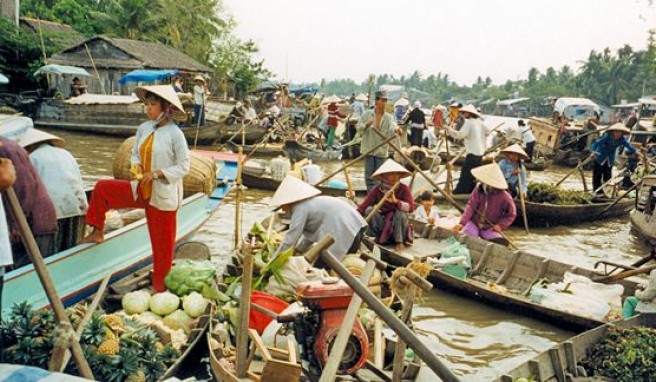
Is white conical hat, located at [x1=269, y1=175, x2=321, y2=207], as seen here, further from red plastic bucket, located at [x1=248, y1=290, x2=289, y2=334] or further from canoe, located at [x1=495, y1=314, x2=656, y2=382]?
canoe, located at [x1=495, y1=314, x2=656, y2=382]

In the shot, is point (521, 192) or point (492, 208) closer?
point (492, 208)

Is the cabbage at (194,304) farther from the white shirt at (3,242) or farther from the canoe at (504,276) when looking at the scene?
the canoe at (504,276)

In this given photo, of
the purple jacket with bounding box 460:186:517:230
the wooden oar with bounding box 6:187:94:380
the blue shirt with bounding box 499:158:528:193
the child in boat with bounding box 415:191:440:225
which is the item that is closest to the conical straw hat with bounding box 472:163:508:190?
the purple jacket with bounding box 460:186:517:230

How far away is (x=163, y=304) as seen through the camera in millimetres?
4777

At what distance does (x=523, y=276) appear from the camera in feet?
22.0

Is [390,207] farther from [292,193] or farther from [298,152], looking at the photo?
[298,152]

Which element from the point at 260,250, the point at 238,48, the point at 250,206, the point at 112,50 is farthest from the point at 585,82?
the point at 260,250

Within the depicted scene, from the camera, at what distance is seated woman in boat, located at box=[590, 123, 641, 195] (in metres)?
12.1

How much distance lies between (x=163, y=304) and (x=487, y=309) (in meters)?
3.56

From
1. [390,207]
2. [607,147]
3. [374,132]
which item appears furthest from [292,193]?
[607,147]

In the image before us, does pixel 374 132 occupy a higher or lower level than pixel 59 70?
lower

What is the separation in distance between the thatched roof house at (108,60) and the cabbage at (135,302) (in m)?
19.2

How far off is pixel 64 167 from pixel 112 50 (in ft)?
64.4

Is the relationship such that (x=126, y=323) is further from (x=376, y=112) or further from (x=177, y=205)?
(x=376, y=112)
